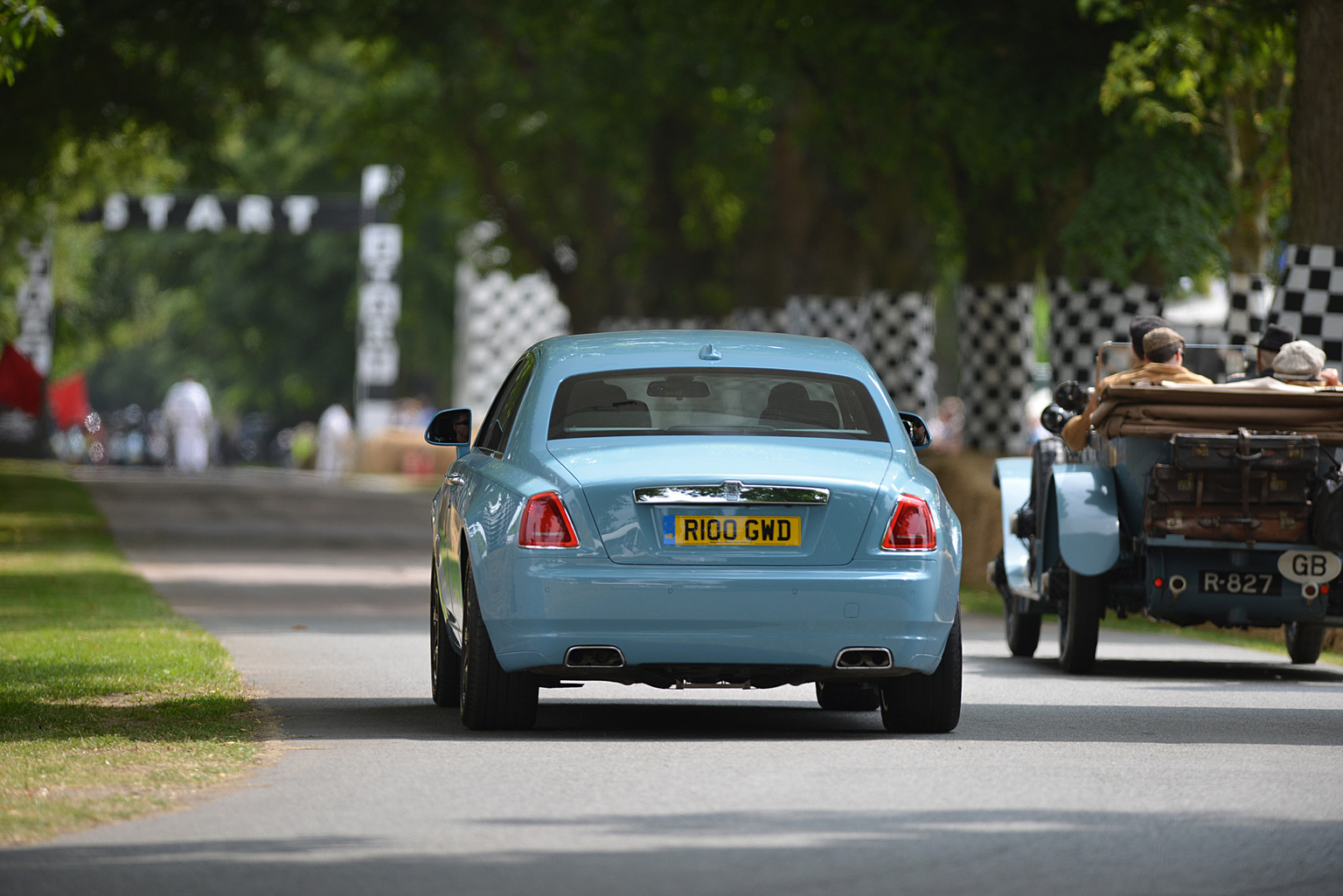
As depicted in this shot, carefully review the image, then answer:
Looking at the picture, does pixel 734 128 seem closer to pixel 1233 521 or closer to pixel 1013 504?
pixel 1013 504

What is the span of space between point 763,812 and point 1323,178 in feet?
34.6

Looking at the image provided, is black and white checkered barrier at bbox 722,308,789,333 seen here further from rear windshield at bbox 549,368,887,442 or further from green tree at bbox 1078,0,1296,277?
rear windshield at bbox 549,368,887,442

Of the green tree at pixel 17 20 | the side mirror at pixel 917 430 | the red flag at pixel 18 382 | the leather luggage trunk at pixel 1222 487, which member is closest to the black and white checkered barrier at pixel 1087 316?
the leather luggage trunk at pixel 1222 487

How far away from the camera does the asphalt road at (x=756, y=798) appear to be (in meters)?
6.41

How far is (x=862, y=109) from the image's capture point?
25.6m

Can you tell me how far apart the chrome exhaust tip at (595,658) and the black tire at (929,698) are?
1200mm

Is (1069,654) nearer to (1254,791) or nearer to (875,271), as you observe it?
(1254,791)

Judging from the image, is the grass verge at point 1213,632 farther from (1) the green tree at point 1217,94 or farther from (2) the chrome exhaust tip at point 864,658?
(2) the chrome exhaust tip at point 864,658

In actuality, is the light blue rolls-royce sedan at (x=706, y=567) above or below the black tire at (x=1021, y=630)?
above

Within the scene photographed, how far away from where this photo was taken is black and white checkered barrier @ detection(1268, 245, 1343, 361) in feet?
54.1

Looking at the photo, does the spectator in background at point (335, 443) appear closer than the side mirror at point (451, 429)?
No

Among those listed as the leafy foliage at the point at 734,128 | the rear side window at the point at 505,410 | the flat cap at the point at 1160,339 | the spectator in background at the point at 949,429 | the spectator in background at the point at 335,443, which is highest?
the leafy foliage at the point at 734,128

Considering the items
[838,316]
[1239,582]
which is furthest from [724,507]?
[838,316]

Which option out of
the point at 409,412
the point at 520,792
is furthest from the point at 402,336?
the point at 520,792
